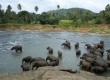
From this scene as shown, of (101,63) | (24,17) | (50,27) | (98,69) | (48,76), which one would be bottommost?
(50,27)


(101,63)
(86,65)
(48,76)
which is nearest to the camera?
(48,76)

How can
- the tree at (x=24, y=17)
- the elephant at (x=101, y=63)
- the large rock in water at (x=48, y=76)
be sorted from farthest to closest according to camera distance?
the tree at (x=24, y=17), the elephant at (x=101, y=63), the large rock in water at (x=48, y=76)

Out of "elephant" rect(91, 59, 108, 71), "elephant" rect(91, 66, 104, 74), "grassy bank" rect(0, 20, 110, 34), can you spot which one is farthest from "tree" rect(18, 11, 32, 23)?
"elephant" rect(91, 66, 104, 74)

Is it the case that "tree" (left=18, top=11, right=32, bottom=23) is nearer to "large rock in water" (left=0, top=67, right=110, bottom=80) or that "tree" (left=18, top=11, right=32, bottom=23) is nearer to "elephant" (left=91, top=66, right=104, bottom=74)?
"elephant" (left=91, top=66, right=104, bottom=74)

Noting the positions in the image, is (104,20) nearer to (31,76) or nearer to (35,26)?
(35,26)

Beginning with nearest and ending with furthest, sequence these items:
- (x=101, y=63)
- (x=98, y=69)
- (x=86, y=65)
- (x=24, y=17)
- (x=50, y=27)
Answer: (x=98, y=69) → (x=101, y=63) → (x=86, y=65) → (x=50, y=27) → (x=24, y=17)

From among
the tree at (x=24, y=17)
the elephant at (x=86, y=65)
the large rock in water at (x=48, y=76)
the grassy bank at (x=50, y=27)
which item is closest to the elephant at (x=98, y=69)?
the elephant at (x=86, y=65)

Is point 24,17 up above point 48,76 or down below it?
above

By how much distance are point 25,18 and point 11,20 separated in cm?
550

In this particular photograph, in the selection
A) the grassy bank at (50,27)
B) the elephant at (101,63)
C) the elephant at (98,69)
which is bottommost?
the grassy bank at (50,27)

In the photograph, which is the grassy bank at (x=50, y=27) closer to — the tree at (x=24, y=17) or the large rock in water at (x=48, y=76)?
the tree at (x=24, y=17)

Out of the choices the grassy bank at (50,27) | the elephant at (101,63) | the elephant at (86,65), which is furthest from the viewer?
the grassy bank at (50,27)

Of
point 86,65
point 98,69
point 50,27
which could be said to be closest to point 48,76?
point 98,69

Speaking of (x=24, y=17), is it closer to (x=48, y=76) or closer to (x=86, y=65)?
(x=86, y=65)
